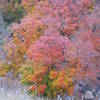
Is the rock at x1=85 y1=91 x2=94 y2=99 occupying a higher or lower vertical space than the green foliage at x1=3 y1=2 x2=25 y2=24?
lower

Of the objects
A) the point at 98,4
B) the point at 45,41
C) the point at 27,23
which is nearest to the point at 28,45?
the point at 27,23

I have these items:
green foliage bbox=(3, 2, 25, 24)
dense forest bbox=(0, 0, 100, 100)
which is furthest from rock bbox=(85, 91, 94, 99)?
green foliage bbox=(3, 2, 25, 24)

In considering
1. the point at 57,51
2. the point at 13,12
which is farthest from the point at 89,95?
the point at 13,12

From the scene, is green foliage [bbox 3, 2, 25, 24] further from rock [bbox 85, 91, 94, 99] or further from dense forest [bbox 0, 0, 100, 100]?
rock [bbox 85, 91, 94, 99]

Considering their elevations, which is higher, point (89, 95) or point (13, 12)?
point (13, 12)

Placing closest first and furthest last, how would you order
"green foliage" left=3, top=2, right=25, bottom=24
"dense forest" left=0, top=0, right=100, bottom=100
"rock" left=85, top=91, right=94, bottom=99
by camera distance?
"dense forest" left=0, top=0, right=100, bottom=100 → "rock" left=85, top=91, right=94, bottom=99 → "green foliage" left=3, top=2, right=25, bottom=24

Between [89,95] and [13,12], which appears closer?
[89,95]

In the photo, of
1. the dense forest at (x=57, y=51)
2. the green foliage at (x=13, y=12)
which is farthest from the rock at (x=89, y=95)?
the green foliage at (x=13, y=12)

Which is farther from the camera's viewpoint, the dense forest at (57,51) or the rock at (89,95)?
the rock at (89,95)

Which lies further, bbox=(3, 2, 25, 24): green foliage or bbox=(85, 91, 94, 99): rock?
bbox=(3, 2, 25, 24): green foliage

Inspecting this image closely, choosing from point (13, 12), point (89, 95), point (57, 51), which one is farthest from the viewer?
point (13, 12)

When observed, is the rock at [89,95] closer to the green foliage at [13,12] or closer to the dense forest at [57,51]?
the dense forest at [57,51]

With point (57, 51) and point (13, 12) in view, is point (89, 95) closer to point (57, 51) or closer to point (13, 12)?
point (57, 51)

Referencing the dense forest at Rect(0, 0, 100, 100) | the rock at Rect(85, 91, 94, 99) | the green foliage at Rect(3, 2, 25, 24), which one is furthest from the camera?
the green foliage at Rect(3, 2, 25, 24)
